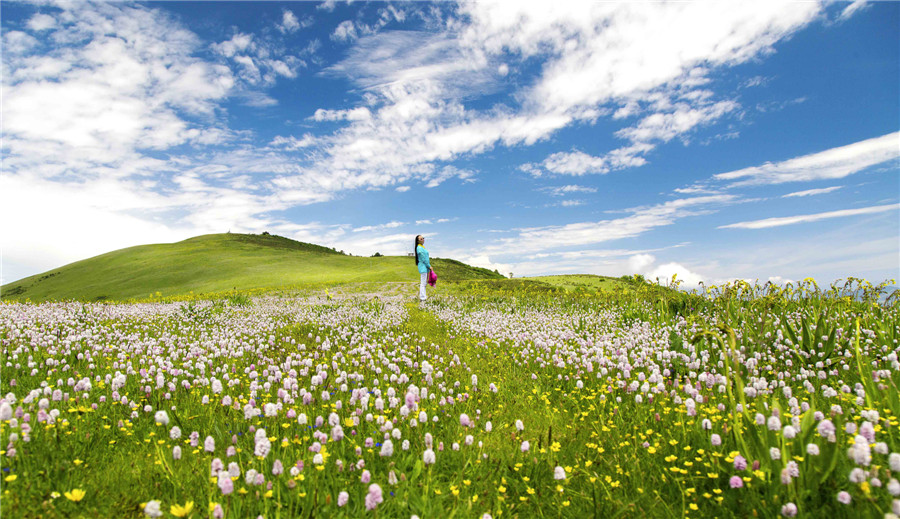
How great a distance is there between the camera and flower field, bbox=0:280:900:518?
9.82 feet

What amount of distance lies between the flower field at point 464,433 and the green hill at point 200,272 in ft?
101

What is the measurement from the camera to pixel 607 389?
18.6 feet

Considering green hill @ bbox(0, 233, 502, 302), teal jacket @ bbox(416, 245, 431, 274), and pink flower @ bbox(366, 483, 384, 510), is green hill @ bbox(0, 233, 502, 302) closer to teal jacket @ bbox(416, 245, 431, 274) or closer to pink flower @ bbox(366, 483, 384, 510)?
teal jacket @ bbox(416, 245, 431, 274)

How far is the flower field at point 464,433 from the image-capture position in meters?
2.99

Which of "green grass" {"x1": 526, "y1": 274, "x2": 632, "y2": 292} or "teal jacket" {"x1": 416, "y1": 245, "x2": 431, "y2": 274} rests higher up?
"teal jacket" {"x1": 416, "y1": 245, "x2": 431, "y2": 274}

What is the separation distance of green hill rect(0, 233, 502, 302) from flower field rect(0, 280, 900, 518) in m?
30.7

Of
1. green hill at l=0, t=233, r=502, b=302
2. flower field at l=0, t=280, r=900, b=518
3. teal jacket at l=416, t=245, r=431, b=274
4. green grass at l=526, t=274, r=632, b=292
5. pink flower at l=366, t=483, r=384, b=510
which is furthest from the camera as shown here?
green hill at l=0, t=233, r=502, b=302

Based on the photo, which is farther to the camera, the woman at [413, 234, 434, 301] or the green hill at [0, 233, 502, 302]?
the green hill at [0, 233, 502, 302]

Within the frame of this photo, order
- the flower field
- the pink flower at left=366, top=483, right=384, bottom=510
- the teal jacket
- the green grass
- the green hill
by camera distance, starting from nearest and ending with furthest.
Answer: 1. the pink flower at left=366, top=483, right=384, bottom=510
2. the flower field
3. the teal jacket
4. the green grass
5. the green hill

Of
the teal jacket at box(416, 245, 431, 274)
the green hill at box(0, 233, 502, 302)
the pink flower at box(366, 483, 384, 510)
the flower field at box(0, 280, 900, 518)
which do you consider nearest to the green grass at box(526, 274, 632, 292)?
the green hill at box(0, 233, 502, 302)

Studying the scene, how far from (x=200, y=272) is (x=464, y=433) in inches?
2476

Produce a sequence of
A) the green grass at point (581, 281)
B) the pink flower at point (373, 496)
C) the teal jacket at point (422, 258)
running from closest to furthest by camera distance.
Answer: the pink flower at point (373, 496)
the teal jacket at point (422, 258)
the green grass at point (581, 281)

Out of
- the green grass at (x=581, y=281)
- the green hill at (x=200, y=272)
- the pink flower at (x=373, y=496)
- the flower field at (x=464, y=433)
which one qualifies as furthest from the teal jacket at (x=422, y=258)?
the pink flower at (x=373, y=496)

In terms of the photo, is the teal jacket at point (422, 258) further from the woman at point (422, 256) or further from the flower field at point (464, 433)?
the flower field at point (464, 433)
